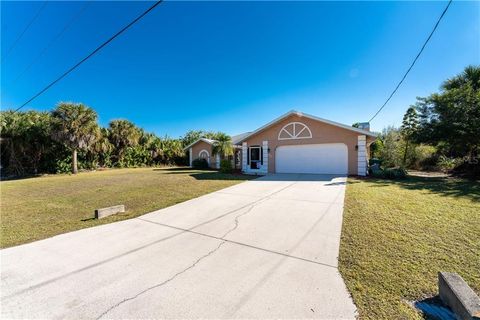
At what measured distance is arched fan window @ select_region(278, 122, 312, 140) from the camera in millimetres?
14936

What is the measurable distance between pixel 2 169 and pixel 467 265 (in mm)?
26801

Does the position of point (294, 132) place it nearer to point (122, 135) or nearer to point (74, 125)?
point (74, 125)

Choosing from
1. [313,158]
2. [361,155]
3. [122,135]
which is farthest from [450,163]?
[122,135]

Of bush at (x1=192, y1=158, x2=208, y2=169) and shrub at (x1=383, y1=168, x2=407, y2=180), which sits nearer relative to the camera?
shrub at (x1=383, y1=168, x2=407, y2=180)

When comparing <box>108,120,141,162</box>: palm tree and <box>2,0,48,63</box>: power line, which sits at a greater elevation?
<box>2,0,48,63</box>: power line

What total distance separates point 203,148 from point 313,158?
13375 millimetres

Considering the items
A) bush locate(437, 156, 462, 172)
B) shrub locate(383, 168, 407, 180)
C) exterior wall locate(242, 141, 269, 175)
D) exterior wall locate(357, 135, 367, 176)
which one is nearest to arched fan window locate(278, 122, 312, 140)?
exterior wall locate(242, 141, 269, 175)

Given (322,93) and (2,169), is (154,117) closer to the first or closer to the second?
(2,169)

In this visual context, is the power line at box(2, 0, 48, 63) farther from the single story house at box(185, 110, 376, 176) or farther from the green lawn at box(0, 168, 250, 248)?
the single story house at box(185, 110, 376, 176)

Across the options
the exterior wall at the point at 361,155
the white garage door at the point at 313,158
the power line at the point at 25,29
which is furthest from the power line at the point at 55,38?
the exterior wall at the point at 361,155

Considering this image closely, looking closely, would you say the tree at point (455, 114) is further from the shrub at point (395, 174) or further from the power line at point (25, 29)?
the power line at point (25, 29)

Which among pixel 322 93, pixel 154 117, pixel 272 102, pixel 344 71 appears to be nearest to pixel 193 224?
pixel 344 71

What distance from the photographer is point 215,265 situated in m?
3.19

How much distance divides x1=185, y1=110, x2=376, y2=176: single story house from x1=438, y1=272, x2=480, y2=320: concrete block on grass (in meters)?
12.3
